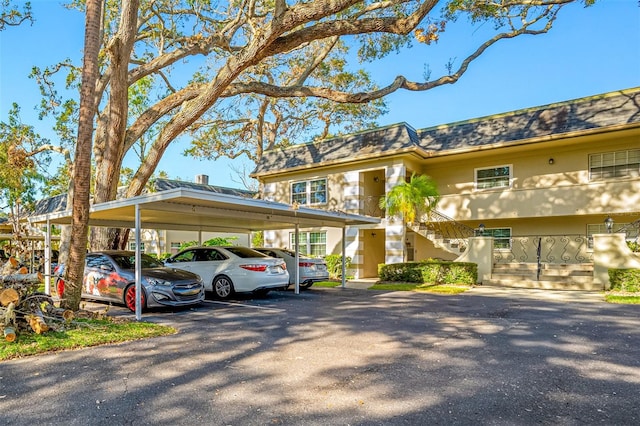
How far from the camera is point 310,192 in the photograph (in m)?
20.9

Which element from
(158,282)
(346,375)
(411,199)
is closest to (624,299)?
(411,199)

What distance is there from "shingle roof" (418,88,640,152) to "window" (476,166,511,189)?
5.41 feet

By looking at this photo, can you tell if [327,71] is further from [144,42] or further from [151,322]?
[151,322]

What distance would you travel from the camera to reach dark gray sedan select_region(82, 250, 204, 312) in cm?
893

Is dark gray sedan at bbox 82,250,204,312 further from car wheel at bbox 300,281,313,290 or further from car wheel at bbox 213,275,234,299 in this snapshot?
car wheel at bbox 300,281,313,290

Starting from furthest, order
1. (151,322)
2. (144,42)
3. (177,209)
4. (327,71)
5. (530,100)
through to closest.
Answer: (327,71), (530,100), (144,42), (177,209), (151,322)

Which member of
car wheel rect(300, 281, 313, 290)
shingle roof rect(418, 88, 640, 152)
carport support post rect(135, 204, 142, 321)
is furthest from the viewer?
shingle roof rect(418, 88, 640, 152)

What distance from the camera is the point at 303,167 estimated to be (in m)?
20.5

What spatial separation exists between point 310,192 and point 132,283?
12541 millimetres

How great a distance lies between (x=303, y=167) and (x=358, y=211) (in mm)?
3717

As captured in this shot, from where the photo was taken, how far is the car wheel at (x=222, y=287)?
36.3 ft

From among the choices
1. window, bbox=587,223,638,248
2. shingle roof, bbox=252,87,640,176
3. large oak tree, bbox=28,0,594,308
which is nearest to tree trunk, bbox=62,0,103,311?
large oak tree, bbox=28,0,594,308

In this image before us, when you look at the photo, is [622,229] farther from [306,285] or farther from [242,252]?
[242,252]

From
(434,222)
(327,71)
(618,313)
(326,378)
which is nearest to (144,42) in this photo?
(327,71)
